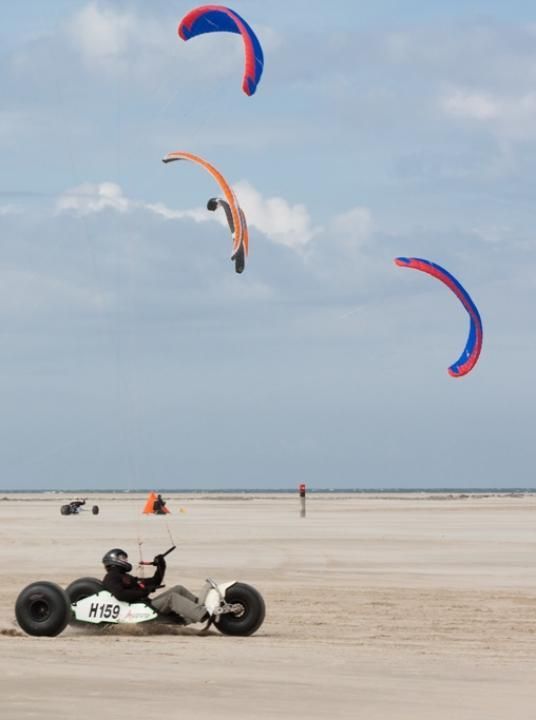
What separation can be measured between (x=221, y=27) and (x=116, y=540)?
15.3 m

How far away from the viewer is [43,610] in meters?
15.0

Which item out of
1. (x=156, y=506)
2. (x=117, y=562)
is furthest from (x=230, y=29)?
(x=156, y=506)

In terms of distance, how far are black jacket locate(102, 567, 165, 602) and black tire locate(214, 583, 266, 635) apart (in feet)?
2.64

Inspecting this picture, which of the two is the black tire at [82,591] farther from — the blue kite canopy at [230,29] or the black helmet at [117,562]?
the blue kite canopy at [230,29]

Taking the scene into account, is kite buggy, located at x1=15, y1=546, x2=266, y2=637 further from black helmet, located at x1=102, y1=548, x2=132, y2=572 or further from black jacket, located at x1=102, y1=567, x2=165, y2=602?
black helmet, located at x1=102, y1=548, x2=132, y2=572

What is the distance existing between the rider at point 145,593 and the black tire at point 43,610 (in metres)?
0.62

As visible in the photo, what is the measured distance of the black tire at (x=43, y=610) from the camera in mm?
14859

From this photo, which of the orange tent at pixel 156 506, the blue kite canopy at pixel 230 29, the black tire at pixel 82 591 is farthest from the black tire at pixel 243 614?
the orange tent at pixel 156 506

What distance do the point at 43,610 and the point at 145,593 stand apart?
1.11m

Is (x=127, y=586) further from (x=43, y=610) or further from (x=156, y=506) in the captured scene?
(x=156, y=506)

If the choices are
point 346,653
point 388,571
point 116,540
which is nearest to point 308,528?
point 116,540

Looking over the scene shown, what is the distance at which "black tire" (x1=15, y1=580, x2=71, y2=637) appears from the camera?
14.9 metres

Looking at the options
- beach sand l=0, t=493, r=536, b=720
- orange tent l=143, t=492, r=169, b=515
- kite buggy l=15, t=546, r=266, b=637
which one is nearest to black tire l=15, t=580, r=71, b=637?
kite buggy l=15, t=546, r=266, b=637

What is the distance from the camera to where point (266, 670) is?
12.3 m
